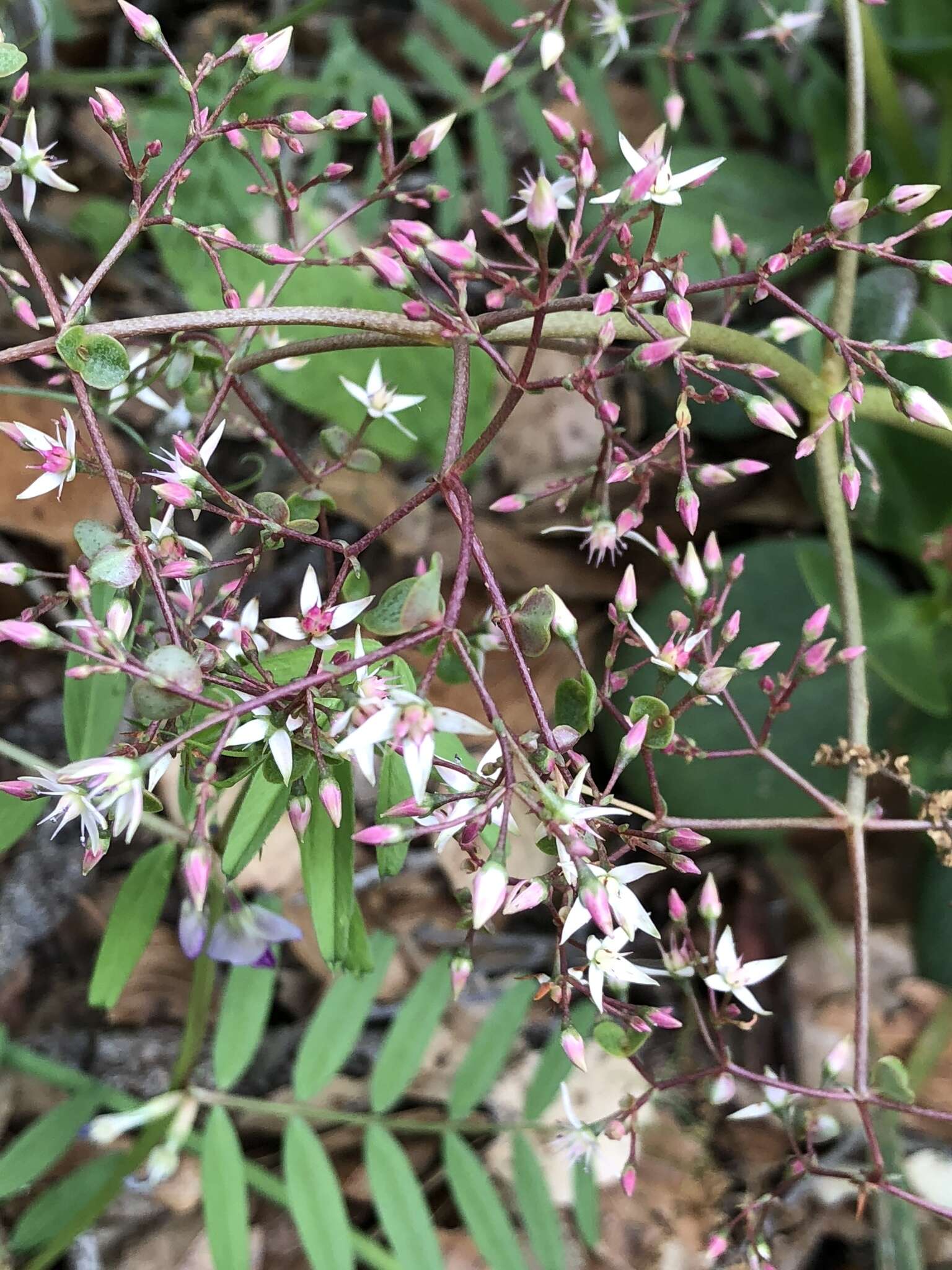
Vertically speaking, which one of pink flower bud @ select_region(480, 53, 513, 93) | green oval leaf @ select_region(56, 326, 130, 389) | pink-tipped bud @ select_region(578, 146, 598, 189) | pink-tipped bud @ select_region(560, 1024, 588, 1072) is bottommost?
pink-tipped bud @ select_region(560, 1024, 588, 1072)

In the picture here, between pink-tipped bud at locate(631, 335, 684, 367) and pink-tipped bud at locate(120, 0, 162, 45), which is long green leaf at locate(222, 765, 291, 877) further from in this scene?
pink-tipped bud at locate(120, 0, 162, 45)

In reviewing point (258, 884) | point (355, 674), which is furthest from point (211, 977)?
point (355, 674)

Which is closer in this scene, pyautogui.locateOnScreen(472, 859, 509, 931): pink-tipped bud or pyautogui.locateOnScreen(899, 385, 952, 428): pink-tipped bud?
pyautogui.locateOnScreen(472, 859, 509, 931): pink-tipped bud

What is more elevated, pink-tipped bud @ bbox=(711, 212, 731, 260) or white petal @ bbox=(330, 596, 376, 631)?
pink-tipped bud @ bbox=(711, 212, 731, 260)

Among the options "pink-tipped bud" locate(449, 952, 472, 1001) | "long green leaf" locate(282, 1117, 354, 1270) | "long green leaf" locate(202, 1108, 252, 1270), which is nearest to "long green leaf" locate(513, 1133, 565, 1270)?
"long green leaf" locate(282, 1117, 354, 1270)

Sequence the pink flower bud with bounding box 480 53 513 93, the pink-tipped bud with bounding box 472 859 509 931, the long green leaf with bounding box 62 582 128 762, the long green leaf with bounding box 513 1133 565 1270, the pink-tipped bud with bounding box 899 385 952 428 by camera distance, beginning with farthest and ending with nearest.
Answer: the long green leaf with bounding box 513 1133 565 1270 → the long green leaf with bounding box 62 582 128 762 → the pink flower bud with bounding box 480 53 513 93 → the pink-tipped bud with bounding box 899 385 952 428 → the pink-tipped bud with bounding box 472 859 509 931

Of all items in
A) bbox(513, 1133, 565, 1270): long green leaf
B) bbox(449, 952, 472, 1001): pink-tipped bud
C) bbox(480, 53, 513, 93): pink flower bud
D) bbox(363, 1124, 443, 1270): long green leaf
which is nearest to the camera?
bbox(449, 952, 472, 1001): pink-tipped bud

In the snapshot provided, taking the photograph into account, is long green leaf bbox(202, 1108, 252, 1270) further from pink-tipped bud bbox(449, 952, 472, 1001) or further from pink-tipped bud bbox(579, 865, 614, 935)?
pink-tipped bud bbox(579, 865, 614, 935)

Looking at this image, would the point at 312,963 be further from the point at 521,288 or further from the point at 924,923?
the point at 521,288
